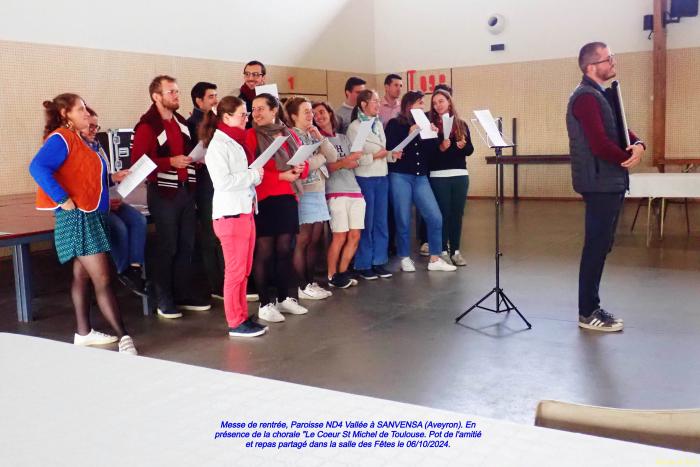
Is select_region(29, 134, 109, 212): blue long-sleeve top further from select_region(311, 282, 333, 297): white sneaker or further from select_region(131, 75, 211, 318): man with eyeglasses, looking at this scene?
select_region(311, 282, 333, 297): white sneaker

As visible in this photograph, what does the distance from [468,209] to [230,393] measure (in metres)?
9.94

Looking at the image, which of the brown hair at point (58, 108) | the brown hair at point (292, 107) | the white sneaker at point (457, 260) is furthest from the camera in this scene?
the white sneaker at point (457, 260)

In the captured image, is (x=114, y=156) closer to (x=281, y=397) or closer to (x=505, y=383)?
(x=505, y=383)

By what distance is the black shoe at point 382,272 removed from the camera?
5.87 meters

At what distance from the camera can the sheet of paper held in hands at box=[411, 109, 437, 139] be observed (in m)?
Answer: 5.59

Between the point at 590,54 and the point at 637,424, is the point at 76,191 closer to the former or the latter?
the point at 590,54

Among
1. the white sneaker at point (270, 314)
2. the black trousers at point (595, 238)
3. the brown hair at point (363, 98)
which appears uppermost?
the brown hair at point (363, 98)

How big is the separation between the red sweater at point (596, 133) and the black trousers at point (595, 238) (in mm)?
241

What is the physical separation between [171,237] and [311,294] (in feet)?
3.69

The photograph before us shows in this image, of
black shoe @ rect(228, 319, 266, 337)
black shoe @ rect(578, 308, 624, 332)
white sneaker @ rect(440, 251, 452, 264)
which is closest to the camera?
black shoe @ rect(578, 308, 624, 332)

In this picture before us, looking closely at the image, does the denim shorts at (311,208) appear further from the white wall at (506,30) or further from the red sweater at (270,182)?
the white wall at (506,30)

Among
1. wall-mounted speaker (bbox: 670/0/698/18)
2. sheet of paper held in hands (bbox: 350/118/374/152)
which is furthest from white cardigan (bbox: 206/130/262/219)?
wall-mounted speaker (bbox: 670/0/698/18)

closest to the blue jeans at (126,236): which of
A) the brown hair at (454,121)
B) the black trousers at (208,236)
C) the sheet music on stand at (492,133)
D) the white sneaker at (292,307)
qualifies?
the black trousers at (208,236)

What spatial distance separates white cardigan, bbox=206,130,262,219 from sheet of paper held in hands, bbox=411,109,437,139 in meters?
1.91
